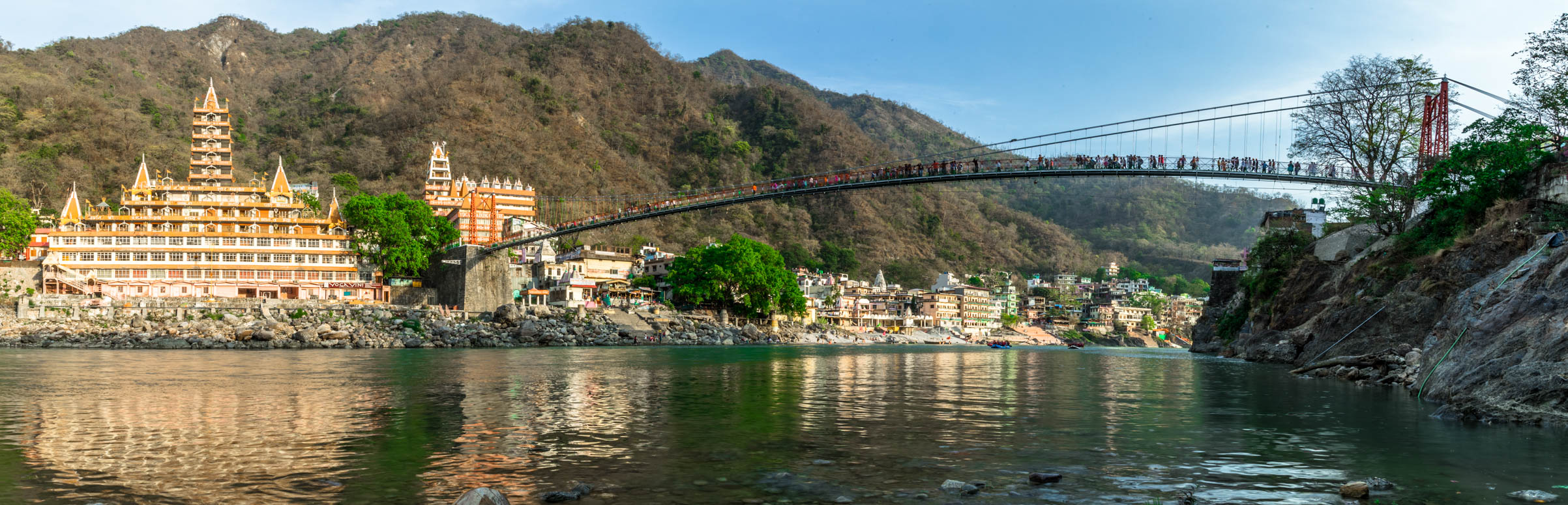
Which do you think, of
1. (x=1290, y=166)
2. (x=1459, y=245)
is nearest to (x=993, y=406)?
(x=1459, y=245)

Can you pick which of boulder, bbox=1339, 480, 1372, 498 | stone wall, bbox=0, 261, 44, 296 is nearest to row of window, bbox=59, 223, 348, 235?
stone wall, bbox=0, 261, 44, 296

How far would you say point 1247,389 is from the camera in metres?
19.4

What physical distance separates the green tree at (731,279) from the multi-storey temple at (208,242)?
1816 centimetres

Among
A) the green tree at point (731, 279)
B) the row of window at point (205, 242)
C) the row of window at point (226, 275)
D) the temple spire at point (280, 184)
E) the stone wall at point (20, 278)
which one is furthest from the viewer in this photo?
the green tree at point (731, 279)

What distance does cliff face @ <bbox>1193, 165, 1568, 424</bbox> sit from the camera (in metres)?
12.7

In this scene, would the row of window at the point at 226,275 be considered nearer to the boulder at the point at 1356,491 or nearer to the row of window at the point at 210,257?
the row of window at the point at 210,257

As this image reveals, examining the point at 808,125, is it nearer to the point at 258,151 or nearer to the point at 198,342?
the point at 258,151

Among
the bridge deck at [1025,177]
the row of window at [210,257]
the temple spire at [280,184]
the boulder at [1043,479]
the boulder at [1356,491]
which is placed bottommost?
the boulder at [1043,479]

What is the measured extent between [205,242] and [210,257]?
0.82 m

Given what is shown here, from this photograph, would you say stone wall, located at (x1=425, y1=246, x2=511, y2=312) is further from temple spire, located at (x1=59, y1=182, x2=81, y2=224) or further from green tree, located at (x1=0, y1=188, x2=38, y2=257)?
green tree, located at (x1=0, y1=188, x2=38, y2=257)

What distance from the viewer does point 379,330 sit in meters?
42.5

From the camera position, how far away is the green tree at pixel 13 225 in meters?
44.2

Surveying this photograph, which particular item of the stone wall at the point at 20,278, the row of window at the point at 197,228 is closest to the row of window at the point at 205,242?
the row of window at the point at 197,228

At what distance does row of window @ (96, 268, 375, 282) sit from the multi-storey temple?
1.4 inches
